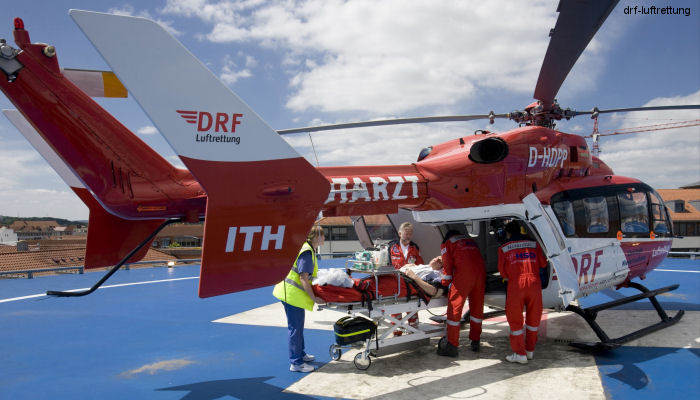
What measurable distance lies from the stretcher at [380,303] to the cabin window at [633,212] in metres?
3.74

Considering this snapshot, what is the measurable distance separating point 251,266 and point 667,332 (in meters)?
7.50

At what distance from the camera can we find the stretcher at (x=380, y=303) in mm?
5668

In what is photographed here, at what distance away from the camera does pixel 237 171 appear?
4020 millimetres

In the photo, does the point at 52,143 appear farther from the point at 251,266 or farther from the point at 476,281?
the point at 476,281

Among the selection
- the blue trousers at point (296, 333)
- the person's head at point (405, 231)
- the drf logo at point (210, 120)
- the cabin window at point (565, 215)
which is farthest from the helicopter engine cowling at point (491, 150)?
the drf logo at point (210, 120)

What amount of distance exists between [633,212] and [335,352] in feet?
19.5

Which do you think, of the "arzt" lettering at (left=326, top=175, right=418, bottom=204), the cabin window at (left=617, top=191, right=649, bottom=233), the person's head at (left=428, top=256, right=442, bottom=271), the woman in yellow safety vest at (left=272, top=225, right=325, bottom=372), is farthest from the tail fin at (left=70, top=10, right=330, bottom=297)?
the cabin window at (left=617, top=191, right=649, bottom=233)

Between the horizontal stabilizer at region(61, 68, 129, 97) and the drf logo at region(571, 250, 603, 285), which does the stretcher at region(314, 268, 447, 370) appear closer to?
the drf logo at region(571, 250, 603, 285)

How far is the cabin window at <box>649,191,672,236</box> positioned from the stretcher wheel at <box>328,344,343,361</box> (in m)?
6.49

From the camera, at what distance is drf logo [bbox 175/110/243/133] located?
373 centimetres

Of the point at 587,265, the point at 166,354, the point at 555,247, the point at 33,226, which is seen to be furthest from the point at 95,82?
the point at 33,226

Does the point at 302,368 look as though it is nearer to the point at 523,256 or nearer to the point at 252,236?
the point at 252,236

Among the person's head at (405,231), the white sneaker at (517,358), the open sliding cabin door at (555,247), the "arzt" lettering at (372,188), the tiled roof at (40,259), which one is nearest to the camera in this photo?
the "arzt" lettering at (372,188)

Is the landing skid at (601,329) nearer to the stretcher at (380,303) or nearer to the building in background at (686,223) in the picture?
the stretcher at (380,303)
